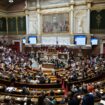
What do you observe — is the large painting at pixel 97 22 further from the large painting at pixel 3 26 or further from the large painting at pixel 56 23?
the large painting at pixel 3 26

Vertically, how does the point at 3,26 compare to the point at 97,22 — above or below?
above

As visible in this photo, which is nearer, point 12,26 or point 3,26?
point 3,26

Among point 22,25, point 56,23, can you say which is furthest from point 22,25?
point 56,23

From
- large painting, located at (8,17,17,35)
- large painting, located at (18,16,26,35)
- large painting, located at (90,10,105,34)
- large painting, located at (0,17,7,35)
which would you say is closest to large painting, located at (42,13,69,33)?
large painting, located at (90,10,105,34)

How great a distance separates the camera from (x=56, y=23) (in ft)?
87.0

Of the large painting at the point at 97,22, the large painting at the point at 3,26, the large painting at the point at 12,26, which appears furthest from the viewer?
the large painting at the point at 12,26

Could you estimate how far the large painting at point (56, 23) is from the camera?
25781mm

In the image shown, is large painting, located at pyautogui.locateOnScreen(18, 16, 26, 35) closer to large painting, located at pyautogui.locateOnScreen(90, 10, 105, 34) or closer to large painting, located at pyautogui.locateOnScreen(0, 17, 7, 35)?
large painting, located at pyautogui.locateOnScreen(0, 17, 7, 35)

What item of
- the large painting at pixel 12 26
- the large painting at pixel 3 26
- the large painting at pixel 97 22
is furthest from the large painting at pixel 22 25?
the large painting at pixel 97 22

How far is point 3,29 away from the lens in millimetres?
30453

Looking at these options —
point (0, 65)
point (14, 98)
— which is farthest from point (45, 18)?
point (14, 98)

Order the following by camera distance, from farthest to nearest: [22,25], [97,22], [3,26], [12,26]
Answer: [12,26], [3,26], [22,25], [97,22]

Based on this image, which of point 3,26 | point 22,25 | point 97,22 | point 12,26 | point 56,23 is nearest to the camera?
point 97,22

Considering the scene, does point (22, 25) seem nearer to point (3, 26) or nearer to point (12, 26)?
point (12, 26)
